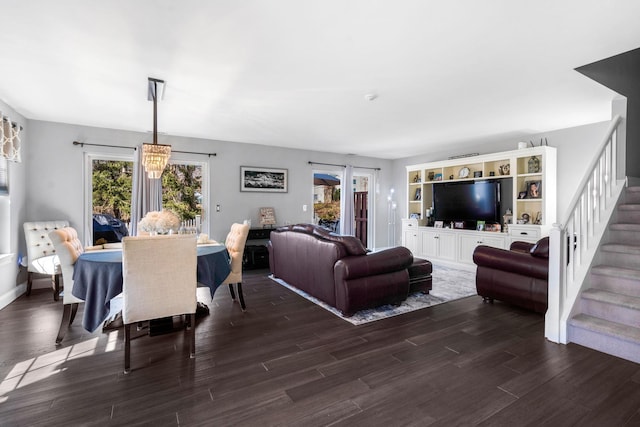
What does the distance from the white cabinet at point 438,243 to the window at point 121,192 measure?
446 cm

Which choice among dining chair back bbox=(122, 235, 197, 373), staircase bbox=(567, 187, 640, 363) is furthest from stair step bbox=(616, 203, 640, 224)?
dining chair back bbox=(122, 235, 197, 373)

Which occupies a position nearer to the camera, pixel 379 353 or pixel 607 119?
pixel 379 353

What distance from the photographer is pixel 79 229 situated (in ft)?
16.3

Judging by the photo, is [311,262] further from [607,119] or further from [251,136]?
[607,119]

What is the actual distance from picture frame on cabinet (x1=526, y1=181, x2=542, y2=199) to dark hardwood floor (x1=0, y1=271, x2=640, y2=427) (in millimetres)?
2821

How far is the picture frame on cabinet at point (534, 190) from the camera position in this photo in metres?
5.27

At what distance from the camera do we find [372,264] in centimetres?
342

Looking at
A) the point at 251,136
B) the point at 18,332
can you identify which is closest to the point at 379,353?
Answer: the point at 18,332

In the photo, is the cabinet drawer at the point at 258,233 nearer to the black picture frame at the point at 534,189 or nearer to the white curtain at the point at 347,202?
the white curtain at the point at 347,202

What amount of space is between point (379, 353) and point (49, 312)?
360 centimetres

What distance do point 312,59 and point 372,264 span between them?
2077 mm

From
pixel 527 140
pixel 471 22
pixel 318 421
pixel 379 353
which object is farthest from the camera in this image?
pixel 527 140

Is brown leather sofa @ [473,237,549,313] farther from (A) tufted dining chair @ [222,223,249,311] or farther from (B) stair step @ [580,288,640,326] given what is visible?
(A) tufted dining chair @ [222,223,249,311]

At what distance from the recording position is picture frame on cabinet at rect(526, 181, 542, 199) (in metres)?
5.27
